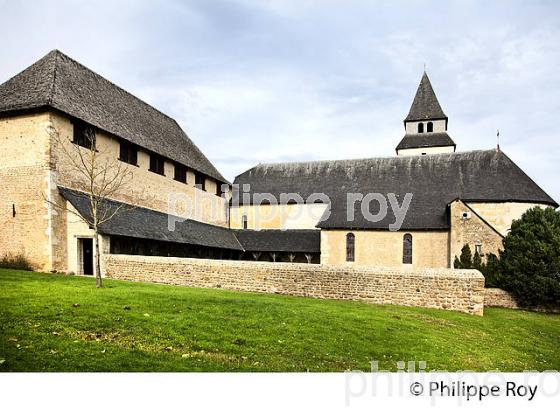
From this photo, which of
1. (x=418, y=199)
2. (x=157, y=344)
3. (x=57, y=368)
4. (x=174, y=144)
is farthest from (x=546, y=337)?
(x=174, y=144)

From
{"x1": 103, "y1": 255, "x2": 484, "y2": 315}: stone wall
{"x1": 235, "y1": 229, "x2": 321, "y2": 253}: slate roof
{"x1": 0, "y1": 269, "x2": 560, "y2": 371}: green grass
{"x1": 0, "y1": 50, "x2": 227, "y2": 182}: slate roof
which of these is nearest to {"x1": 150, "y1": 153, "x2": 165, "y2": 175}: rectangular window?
{"x1": 0, "y1": 50, "x2": 227, "y2": 182}: slate roof

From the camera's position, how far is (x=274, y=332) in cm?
1017

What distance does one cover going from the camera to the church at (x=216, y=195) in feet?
64.2

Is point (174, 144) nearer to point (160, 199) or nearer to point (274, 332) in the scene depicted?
point (160, 199)

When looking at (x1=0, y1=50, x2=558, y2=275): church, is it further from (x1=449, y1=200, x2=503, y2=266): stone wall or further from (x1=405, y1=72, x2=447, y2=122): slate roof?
(x1=405, y1=72, x2=447, y2=122): slate roof

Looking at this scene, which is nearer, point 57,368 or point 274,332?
point 57,368

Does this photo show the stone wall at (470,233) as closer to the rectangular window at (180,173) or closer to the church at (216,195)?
the church at (216,195)

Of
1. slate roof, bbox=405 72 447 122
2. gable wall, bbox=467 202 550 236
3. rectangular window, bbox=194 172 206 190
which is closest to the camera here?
gable wall, bbox=467 202 550 236

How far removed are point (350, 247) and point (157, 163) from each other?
48.1 ft

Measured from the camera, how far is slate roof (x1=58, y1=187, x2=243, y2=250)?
1992 cm

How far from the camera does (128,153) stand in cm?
2508

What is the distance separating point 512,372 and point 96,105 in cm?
2310

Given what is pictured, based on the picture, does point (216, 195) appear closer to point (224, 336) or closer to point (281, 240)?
point (281, 240)

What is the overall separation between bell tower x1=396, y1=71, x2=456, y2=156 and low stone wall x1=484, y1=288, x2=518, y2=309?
25267 mm
